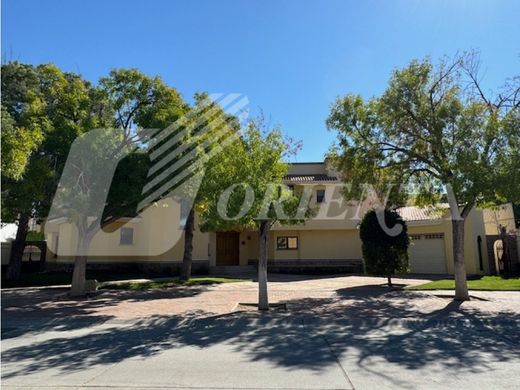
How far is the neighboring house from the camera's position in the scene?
24.8 m

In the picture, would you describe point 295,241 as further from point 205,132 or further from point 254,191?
point 254,191

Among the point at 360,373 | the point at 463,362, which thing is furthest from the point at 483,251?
the point at 360,373

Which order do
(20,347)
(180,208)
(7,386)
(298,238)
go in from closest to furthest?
1. (7,386)
2. (20,347)
3. (180,208)
4. (298,238)

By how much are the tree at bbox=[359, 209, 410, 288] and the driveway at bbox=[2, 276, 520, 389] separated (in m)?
2.82

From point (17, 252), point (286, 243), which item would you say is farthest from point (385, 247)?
point (17, 252)

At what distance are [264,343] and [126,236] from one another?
64.8 ft

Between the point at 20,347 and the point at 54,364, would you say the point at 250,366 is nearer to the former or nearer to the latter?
the point at 54,364

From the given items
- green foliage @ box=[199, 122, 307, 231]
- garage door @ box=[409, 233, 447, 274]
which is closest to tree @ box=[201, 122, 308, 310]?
green foliage @ box=[199, 122, 307, 231]

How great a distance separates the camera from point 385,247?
1778cm

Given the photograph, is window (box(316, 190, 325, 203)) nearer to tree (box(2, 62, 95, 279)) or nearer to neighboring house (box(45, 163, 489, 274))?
neighboring house (box(45, 163, 489, 274))

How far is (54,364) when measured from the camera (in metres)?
6.80

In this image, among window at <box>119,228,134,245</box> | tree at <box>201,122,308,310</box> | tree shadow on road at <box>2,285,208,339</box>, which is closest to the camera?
tree shadow on road at <box>2,285,208,339</box>

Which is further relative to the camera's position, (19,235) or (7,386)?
(19,235)

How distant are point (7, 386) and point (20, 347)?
278cm
